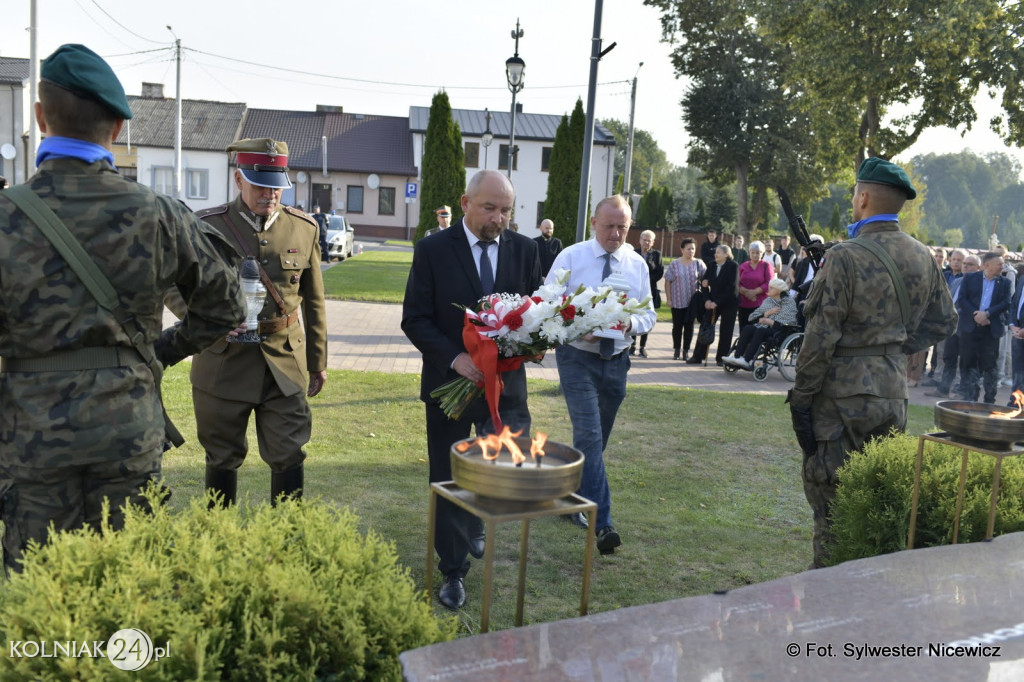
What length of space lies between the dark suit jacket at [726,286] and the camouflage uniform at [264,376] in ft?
37.1

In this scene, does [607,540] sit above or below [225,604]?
below

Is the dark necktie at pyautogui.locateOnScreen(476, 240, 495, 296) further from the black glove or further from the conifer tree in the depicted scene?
the conifer tree

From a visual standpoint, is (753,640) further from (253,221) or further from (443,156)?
(443,156)

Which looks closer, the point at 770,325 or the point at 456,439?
the point at 456,439

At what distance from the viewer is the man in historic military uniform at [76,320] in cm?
284

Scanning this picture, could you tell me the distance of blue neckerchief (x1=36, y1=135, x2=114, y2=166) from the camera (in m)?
2.92

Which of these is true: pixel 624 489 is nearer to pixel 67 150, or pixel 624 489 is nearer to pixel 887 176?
pixel 887 176

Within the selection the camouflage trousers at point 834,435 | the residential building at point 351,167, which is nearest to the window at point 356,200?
the residential building at point 351,167

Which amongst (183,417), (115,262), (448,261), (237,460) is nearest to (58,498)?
(115,262)

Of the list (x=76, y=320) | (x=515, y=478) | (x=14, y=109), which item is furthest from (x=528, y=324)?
(x=14, y=109)

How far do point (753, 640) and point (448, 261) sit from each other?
9.65ft

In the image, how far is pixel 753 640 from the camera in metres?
2.58

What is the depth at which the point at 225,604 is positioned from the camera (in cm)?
221

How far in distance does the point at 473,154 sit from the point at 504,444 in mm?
60031
